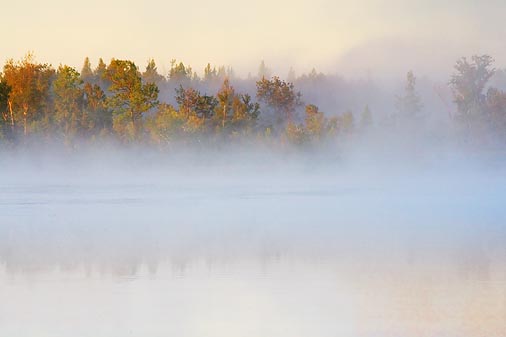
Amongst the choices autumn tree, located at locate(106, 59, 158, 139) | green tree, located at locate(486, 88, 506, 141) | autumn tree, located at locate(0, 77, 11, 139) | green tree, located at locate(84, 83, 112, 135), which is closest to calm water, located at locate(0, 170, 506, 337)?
autumn tree, located at locate(0, 77, 11, 139)

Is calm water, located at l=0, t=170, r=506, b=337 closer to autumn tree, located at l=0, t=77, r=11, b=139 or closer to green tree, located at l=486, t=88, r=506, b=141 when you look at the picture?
autumn tree, located at l=0, t=77, r=11, b=139

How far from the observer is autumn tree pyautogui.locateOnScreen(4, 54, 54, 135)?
120 metres

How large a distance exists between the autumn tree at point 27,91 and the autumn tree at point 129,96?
9.62 meters

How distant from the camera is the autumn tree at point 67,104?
119500mm

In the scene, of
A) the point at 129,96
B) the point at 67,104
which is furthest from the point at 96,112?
the point at 129,96

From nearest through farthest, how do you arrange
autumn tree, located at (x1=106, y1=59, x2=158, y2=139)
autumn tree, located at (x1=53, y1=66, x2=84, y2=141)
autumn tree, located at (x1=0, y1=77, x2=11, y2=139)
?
autumn tree, located at (x1=0, y1=77, x2=11, y2=139) → autumn tree, located at (x1=106, y1=59, x2=158, y2=139) → autumn tree, located at (x1=53, y1=66, x2=84, y2=141)

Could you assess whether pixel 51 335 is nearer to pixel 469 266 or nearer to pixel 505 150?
pixel 469 266

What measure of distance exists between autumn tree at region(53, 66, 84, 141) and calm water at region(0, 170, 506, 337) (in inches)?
3317

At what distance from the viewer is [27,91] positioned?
121 metres

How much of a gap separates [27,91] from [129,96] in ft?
44.6

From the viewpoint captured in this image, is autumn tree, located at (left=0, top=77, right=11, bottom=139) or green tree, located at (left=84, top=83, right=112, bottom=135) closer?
autumn tree, located at (left=0, top=77, right=11, bottom=139)

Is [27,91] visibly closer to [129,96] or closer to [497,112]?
[129,96]

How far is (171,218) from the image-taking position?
112 ft

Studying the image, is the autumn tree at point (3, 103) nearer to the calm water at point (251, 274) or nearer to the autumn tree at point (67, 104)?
the autumn tree at point (67, 104)
